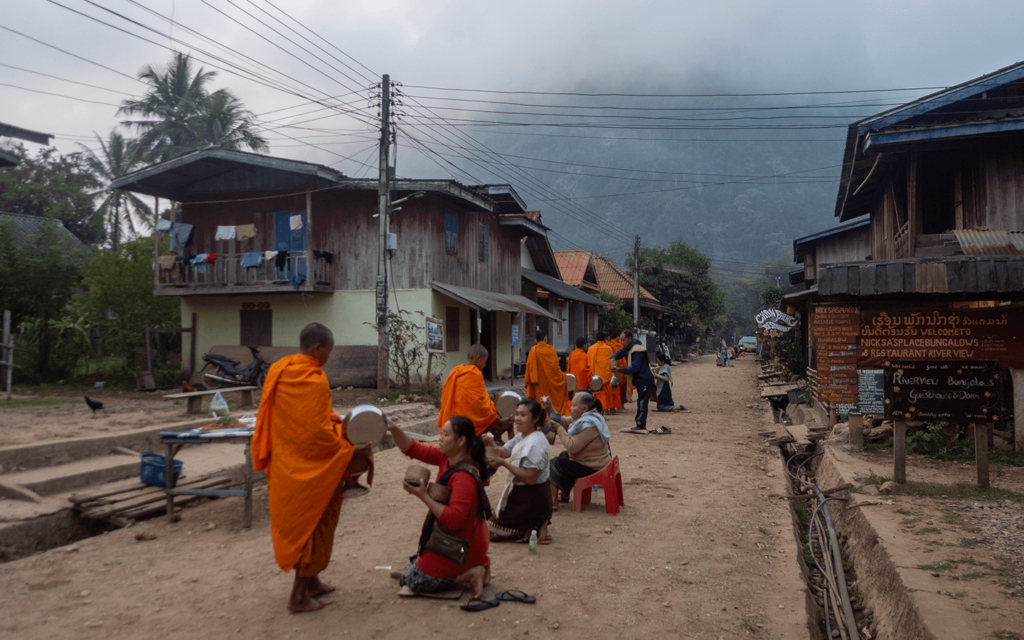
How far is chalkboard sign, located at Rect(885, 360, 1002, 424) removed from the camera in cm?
635

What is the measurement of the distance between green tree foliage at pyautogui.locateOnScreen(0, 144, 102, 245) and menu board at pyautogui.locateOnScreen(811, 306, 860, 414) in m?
29.2

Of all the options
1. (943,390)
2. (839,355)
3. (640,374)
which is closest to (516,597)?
(943,390)

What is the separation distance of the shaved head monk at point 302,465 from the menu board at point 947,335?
21.0 ft

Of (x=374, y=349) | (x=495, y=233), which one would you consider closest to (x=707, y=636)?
(x=374, y=349)

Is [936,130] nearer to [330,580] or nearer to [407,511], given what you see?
[407,511]

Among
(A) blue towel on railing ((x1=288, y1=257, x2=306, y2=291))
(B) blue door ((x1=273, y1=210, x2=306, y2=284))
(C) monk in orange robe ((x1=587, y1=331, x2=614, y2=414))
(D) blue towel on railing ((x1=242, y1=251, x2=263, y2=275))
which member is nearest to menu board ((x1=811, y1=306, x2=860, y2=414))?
(C) monk in orange robe ((x1=587, y1=331, x2=614, y2=414))

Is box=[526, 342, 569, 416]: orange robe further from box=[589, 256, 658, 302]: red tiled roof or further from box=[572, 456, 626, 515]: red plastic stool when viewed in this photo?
box=[589, 256, 658, 302]: red tiled roof

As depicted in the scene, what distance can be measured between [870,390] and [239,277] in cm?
1386

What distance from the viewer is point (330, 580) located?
436 cm

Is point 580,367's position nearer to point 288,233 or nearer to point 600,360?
point 600,360

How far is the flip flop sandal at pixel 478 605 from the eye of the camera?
3793 mm

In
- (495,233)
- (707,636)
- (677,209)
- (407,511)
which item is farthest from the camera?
(677,209)

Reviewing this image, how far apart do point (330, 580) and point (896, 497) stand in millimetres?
5144

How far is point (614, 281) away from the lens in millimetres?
37312
